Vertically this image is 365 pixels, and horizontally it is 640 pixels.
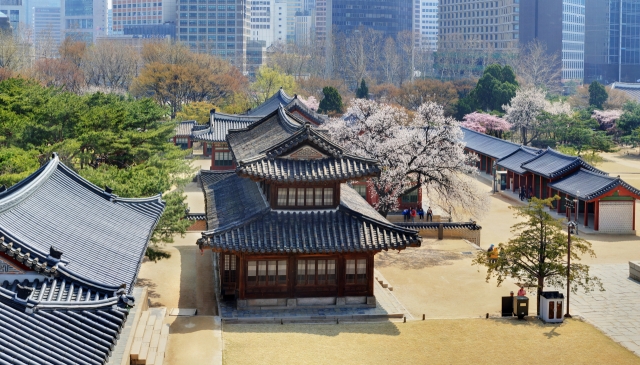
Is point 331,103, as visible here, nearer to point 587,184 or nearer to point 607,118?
point 607,118

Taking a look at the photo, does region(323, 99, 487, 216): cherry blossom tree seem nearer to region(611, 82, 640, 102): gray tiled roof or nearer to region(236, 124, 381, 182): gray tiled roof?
region(236, 124, 381, 182): gray tiled roof

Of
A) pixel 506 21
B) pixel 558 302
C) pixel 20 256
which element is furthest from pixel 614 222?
pixel 506 21

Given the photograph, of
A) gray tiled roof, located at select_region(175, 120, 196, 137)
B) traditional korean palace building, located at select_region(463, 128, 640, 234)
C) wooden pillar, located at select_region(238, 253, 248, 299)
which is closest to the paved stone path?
traditional korean palace building, located at select_region(463, 128, 640, 234)

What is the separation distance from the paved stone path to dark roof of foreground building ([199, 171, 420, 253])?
847 cm

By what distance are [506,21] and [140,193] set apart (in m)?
155

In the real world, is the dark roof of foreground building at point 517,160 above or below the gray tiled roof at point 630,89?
below

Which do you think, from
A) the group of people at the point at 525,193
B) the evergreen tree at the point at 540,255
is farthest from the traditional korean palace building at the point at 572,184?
the evergreen tree at the point at 540,255

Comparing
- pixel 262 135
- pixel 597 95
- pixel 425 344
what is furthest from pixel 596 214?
pixel 597 95

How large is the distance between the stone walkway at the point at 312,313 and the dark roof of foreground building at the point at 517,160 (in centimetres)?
3835

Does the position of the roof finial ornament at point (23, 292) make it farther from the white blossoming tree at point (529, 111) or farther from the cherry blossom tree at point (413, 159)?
the white blossoming tree at point (529, 111)

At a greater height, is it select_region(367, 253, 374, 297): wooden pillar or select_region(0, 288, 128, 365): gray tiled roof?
select_region(0, 288, 128, 365): gray tiled roof

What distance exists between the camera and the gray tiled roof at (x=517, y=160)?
70175 millimetres

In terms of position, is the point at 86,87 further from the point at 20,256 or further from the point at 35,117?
the point at 20,256

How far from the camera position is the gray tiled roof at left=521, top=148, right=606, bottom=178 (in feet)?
203
